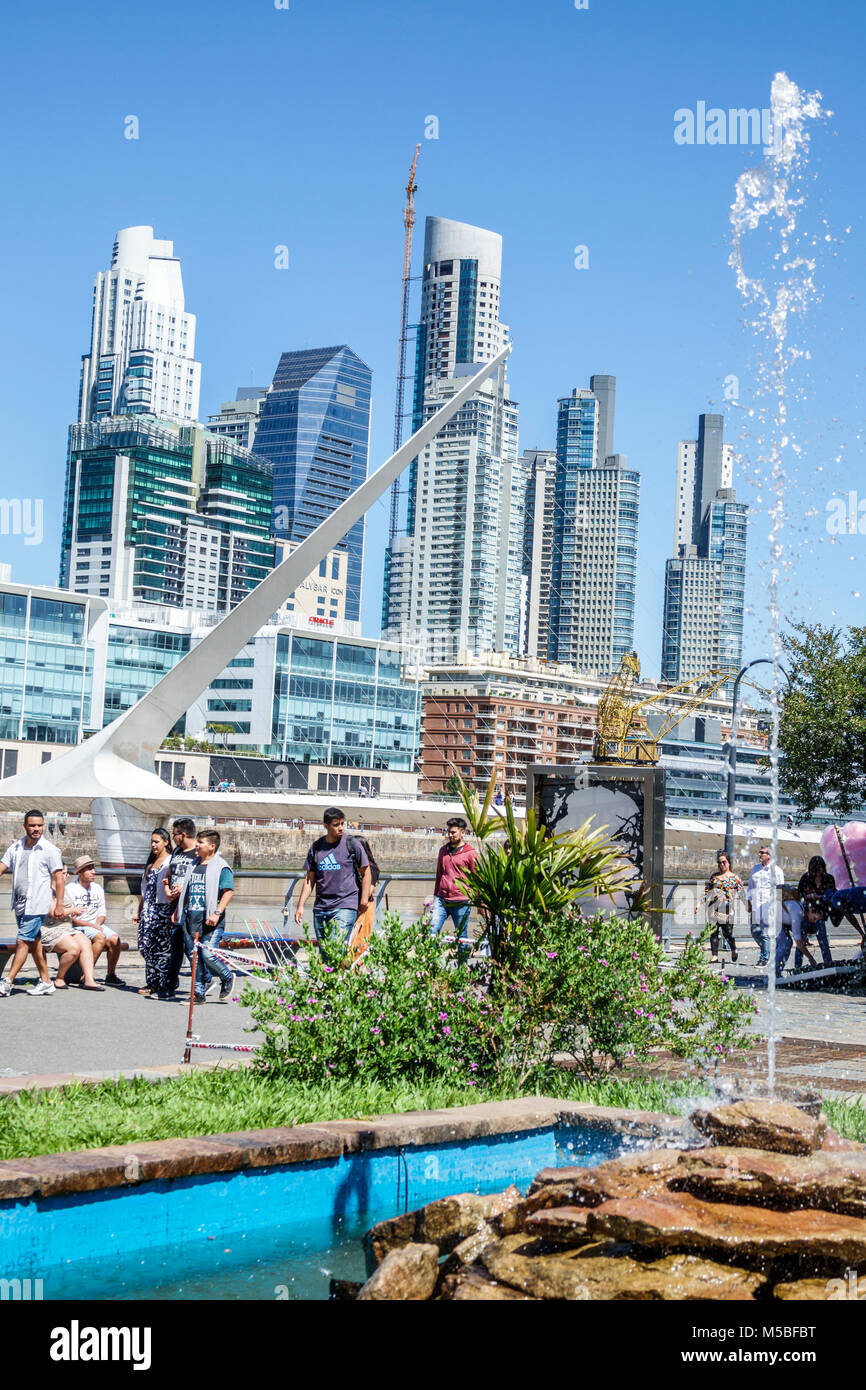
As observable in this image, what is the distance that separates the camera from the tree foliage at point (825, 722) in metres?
34.2

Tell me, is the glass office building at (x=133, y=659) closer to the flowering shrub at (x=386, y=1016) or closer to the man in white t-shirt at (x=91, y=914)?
the man in white t-shirt at (x=91, y=914)

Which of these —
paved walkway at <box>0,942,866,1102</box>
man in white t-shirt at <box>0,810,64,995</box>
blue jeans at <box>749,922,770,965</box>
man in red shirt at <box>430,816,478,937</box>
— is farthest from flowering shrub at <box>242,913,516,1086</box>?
blue jeans at <box>749,922,770,965</box>

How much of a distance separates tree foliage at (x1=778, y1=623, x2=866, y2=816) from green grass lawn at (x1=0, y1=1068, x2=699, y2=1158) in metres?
27.8

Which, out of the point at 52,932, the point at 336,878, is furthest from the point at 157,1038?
the point at 52,932

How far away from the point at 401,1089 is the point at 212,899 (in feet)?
18.6

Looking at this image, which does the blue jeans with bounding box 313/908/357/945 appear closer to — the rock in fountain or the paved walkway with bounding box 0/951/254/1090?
the paved walkway with bounding box 0/951/254/1090

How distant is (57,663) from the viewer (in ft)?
336

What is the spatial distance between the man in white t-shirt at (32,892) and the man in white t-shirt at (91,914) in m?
0.96

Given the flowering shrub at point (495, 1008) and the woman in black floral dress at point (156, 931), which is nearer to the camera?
the flowering shrub at point (495, 1008)

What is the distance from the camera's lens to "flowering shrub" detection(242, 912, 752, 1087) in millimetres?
6730

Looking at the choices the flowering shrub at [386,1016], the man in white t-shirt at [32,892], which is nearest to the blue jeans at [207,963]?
the man in white t-shirt at [32,892]

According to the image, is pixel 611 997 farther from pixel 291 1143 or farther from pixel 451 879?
pixel 451 879
